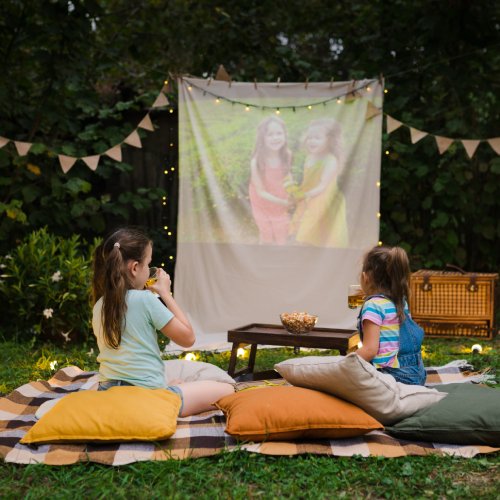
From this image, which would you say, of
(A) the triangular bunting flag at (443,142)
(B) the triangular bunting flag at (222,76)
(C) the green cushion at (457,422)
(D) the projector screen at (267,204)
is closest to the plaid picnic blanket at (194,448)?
(C) the green cushion at (457,422)

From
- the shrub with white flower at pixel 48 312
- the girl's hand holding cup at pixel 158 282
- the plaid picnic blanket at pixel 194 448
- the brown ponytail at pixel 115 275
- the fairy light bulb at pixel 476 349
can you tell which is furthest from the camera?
the shrub with white flower at pixel 48 312

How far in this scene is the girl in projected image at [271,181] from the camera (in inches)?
236

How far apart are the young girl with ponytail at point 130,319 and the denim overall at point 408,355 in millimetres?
975

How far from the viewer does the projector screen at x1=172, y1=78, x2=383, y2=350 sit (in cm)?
592

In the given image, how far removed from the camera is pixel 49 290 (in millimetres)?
5242

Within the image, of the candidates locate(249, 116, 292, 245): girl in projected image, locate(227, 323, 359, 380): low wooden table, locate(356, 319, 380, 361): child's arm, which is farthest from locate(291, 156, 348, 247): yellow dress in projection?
locate(356, 319, 380, 361): child's arm

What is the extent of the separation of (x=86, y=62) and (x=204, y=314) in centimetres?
249

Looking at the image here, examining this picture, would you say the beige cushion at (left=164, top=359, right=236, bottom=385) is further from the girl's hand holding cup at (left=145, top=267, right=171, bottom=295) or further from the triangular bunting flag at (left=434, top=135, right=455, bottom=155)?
the triangular bunting flag at (left=434, top=135, right=455, bottom=155)

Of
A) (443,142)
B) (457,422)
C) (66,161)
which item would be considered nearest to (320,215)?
(443,142)

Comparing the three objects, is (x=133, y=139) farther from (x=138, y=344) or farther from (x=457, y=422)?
(x=457, y=422)

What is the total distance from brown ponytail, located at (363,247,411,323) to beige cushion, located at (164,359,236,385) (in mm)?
1003

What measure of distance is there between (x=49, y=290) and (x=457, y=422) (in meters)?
3.39

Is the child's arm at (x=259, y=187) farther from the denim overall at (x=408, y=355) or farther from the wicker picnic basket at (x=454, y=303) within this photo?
the denim overall at (x=408, y=355)

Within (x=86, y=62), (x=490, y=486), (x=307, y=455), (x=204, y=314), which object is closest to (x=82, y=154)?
(x=86, y=62)
